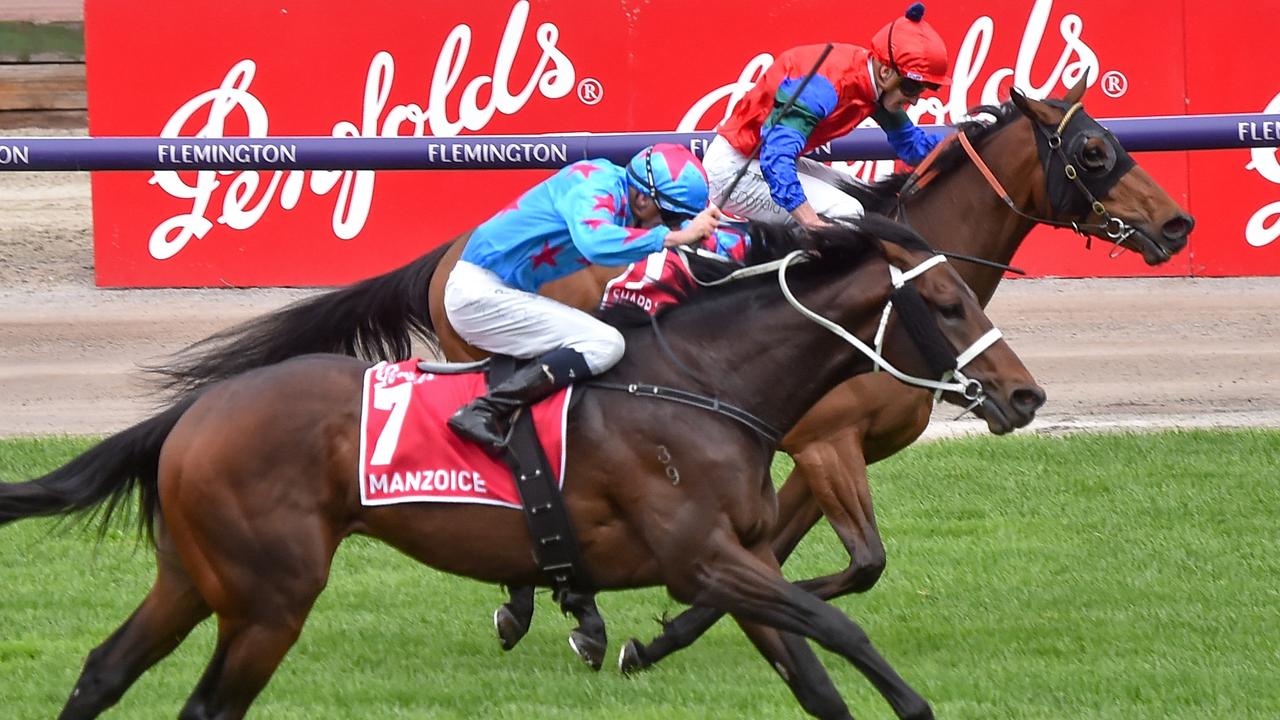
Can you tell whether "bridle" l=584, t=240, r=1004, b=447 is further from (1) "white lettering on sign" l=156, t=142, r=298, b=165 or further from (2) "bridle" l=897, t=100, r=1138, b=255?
(1) "white lettering on sign" l=156, t=142, r=298, b=165

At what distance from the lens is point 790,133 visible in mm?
6719

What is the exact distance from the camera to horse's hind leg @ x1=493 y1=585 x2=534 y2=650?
6730mm

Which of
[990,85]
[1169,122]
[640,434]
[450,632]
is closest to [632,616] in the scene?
[450,632]

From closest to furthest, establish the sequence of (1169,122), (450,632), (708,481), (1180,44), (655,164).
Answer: (708,481), (655,164), (450,632), (1169,122), (1180,44)

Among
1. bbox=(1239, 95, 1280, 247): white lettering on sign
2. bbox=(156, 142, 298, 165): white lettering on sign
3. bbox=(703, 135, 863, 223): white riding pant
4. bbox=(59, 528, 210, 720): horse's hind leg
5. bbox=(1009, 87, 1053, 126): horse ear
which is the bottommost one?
bbox=(1239, 95, 1280, 247): white lettering on sign

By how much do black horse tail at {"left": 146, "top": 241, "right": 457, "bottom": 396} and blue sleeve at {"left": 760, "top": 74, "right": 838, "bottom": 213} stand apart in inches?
59.8

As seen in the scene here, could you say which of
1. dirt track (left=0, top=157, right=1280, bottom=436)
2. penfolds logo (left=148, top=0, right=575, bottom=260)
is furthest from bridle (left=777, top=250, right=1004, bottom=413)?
penfolds logo (left=148, top=0, right=575, bottom=260)

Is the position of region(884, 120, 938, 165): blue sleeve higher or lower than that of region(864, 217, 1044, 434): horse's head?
lower

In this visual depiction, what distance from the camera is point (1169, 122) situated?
30.1ft

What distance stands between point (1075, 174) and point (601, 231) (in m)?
2.22

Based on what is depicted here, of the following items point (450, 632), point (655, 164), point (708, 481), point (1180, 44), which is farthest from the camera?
A: point (1180, 44)

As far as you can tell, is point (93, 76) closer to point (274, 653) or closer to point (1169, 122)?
point (1169, 122)

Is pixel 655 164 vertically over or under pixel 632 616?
over

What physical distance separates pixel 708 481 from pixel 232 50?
8608mm
